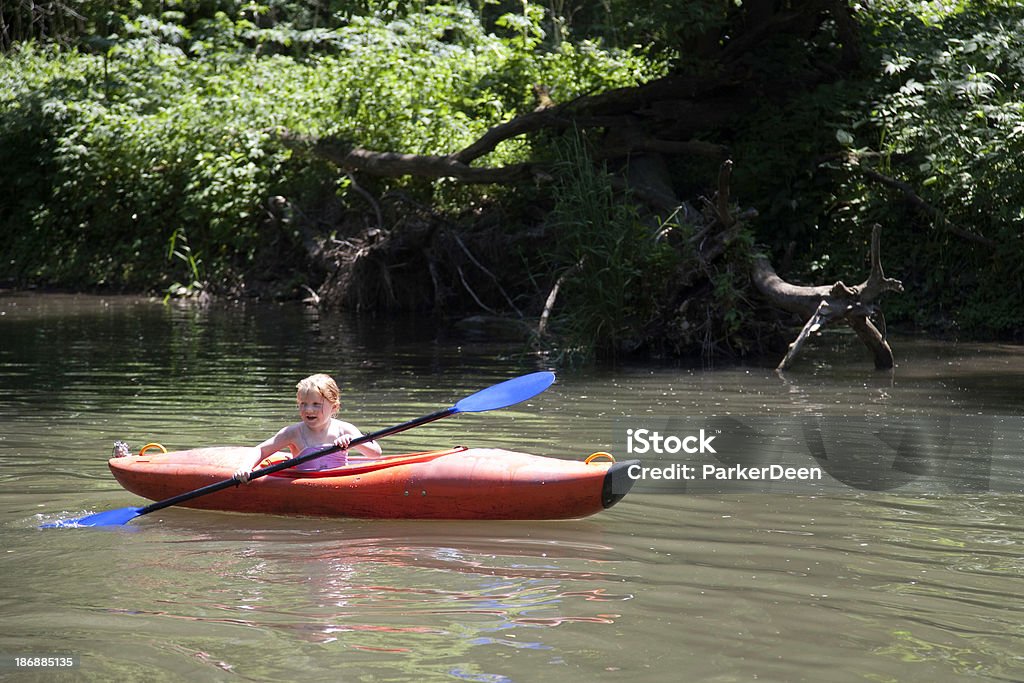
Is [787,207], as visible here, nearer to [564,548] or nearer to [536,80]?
[536,80]

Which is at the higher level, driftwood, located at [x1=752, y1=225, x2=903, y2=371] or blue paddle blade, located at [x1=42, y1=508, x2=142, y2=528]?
driftwood, located at [x1=752, y1=225, x2=903, y2=371]

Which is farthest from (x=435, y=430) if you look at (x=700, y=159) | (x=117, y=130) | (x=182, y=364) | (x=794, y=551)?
(x=117, y=130)

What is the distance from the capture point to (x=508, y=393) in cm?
562

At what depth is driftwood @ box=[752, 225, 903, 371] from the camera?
30.0 ft

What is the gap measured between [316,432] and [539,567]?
1.43 meters

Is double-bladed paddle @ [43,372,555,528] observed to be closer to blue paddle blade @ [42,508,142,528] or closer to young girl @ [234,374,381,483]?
blue paddle blade @ [42,508,142,528]

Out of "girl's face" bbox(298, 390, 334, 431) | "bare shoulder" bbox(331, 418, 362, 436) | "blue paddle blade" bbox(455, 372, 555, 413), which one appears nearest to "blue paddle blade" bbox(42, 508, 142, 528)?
"girl's face" bbox(298, 390, 334, 431)

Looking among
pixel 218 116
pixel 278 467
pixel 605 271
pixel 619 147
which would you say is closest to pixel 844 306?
pixel 605 271

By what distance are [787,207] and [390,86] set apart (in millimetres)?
5000

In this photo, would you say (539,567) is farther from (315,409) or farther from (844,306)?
(844,306)

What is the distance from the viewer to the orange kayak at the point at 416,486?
5000 millimetres

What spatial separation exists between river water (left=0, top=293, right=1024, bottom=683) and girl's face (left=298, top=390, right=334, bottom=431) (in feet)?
1.51

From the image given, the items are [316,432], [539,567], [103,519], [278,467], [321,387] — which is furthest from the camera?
[316,432]

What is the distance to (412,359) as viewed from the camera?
1043 centimetres
